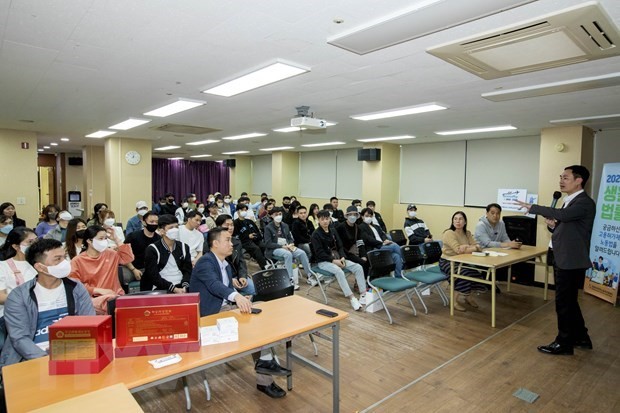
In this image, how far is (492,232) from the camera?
6.16 meters

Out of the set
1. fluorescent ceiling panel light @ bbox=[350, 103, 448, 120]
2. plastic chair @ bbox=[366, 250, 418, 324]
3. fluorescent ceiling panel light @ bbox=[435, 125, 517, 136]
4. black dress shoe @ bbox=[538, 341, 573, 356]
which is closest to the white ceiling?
fluorescent ceiling panel light @ bbox=[350, 103, 448, 120]

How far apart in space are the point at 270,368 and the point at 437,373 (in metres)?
1.67

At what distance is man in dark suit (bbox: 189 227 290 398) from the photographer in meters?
3.10

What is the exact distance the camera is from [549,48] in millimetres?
2713

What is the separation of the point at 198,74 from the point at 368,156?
6926 mm

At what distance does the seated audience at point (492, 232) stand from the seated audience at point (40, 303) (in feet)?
18.4

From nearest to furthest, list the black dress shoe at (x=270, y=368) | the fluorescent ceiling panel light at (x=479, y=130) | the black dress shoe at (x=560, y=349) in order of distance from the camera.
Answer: the black dress shoe at (x=270, y=368), the black dress shoe at (x=560, y=349), the fluorescent ceiling panel light at (x=479, y=130)

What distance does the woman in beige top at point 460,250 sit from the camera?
5348mm

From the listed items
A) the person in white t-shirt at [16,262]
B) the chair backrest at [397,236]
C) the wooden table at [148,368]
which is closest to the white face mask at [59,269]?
the wooden table at [148,368]

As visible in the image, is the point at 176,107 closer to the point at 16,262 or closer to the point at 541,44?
the point at 16,262

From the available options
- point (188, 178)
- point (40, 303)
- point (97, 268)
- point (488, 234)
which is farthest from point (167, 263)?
point (188, 178)

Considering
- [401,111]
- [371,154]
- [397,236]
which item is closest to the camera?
[401,111]

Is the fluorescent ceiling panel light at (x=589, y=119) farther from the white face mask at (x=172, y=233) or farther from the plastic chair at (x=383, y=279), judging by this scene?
the white face mask at (x=172, y=233)

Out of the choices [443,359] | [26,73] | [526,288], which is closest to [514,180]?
[526,288]
